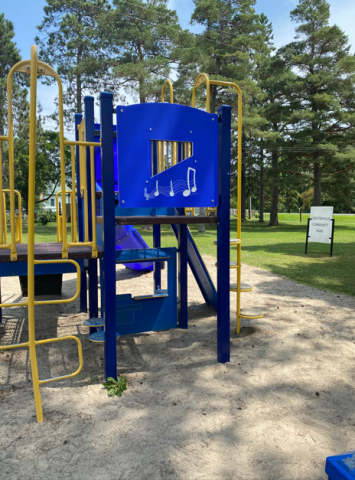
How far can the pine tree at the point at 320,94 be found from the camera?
915 inches

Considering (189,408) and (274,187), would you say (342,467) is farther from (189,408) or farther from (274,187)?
(274,187)

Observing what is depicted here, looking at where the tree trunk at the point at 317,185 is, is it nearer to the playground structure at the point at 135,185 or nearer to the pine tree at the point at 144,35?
the pine tree at the point at 144,35

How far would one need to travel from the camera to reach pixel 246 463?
215 centimetres

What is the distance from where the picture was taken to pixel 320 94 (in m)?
23.4

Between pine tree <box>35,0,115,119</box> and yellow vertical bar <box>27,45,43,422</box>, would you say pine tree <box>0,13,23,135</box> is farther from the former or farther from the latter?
yellow vertical bar <box>27,45,43,422</box>

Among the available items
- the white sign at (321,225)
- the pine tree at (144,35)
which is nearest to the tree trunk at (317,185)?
the pine tree at (144,35)

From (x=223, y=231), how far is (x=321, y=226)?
849cm

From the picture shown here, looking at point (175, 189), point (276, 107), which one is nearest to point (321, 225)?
point (175, 189)

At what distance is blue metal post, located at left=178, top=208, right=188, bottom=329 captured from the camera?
4480 mm

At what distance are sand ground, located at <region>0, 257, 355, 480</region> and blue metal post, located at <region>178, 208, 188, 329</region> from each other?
0.19 meters

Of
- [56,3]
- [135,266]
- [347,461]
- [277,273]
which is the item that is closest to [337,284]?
[277,273]

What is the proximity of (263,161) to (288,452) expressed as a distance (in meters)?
30.0

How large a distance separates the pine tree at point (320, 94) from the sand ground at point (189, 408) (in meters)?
21.5

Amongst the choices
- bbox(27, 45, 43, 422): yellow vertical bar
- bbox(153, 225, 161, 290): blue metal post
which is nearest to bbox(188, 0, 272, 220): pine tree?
Result: bbox(153, 225, 161, 290): blue metal post
